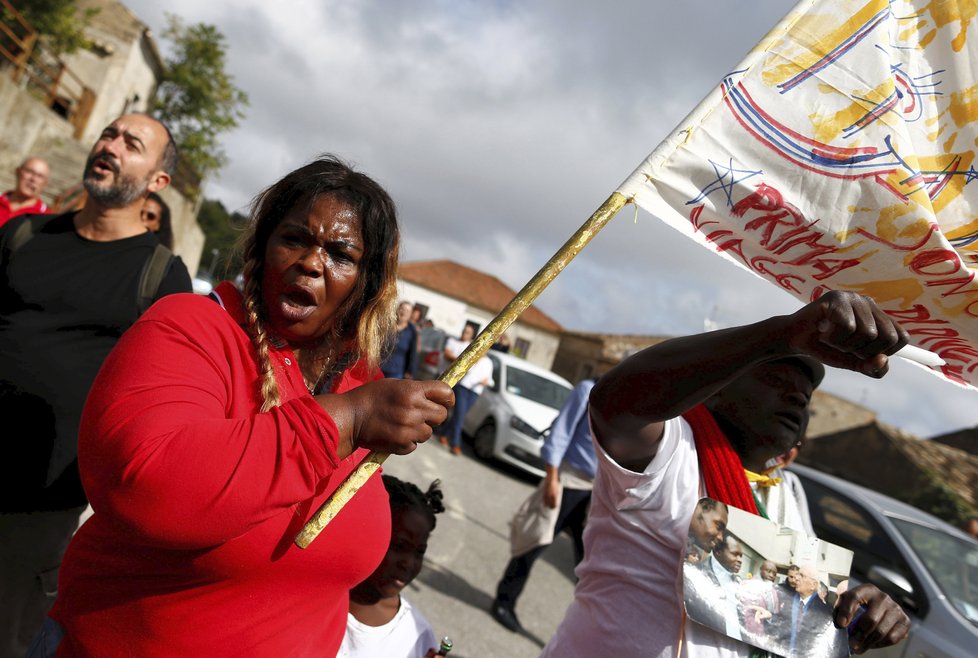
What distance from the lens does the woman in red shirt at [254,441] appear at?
96 centimetres

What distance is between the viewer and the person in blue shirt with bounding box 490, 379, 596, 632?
13.6 ft

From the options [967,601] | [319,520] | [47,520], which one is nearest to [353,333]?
[319,520]

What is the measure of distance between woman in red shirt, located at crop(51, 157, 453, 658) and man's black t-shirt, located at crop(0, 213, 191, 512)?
732mm

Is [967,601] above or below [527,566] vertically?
above

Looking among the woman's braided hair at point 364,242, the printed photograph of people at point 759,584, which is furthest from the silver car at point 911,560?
the woman's braided hair at point 364,242

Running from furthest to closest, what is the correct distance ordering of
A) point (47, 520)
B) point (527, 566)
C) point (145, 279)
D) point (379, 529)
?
point (527, 566) → point (145, 279) → point (47, 520) → point (379, 529)

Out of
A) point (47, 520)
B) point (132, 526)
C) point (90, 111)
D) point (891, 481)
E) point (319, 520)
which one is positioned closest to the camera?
point (132, 526)

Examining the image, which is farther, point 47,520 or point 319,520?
point 47,520

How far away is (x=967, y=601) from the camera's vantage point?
14.1 ft

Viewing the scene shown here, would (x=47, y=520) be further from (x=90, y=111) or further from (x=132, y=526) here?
(x=90, y=111)

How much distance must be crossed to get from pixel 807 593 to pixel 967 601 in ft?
12.7

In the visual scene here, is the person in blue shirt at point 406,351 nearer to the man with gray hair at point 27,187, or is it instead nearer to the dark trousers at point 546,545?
the dark trousers at point 546,545

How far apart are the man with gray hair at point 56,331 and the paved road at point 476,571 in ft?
8.30

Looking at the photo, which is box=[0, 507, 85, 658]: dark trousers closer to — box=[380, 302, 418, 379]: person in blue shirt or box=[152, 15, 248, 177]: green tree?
box=[380, 302, 418, 379]: person in blue shirt
